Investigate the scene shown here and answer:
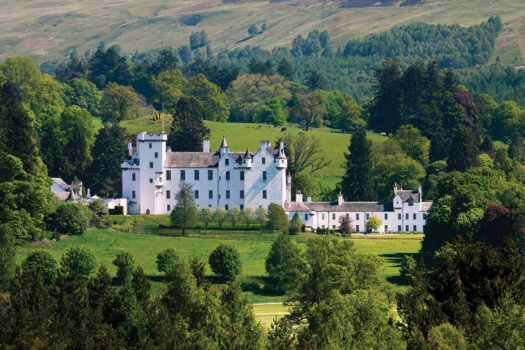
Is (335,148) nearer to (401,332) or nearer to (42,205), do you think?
(42,205)

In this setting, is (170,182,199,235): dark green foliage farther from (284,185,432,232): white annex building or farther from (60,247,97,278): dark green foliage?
(60,247,97,278): dark green foliage

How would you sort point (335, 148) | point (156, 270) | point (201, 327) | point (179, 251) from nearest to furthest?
point (201, 327)
point (156, 270)
point (179, 251)
point (335, 148)

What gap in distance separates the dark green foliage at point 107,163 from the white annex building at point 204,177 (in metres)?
5.16

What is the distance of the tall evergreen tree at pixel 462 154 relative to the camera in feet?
457

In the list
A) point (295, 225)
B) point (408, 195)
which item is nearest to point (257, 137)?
point (408, 195)

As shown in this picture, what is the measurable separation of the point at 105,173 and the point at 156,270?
37.9 m

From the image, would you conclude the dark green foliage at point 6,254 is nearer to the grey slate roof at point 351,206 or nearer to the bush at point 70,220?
the bush at point 70,220

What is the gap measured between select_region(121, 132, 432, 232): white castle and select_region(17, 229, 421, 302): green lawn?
9067mm

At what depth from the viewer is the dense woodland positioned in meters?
61.0

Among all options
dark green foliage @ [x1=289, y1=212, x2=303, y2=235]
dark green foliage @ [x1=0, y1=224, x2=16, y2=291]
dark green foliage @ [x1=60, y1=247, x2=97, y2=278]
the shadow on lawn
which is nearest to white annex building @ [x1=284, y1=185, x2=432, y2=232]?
dark green foliage @ [x1=289, y1=212, x2=303, y2=235]

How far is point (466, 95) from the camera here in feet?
552

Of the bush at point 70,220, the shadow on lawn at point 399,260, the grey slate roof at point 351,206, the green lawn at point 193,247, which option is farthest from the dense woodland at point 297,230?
the grey slate roof at point 351,206

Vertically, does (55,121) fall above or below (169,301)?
above

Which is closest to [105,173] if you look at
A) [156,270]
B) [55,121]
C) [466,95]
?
[55,121]
